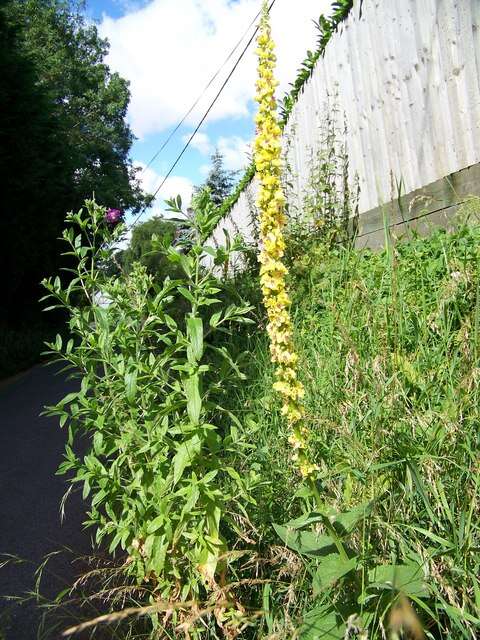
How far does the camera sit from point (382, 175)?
15.4ft

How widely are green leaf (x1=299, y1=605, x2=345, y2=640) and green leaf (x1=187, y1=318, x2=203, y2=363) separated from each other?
885 millimetres

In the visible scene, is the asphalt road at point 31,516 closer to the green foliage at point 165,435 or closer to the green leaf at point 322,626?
the green foliage at point 165,435

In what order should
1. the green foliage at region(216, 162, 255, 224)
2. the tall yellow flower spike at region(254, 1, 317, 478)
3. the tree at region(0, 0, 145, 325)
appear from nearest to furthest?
the tall yellow flower spike at region(254, 1, 317, 478), the green foliage at region(216, 162, 255, 224), the tree at region(0, 0, 145, 325)

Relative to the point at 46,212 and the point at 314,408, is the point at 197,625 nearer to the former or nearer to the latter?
the point at 314,408

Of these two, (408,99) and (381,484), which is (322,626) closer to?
(381,484)

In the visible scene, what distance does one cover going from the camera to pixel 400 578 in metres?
1.65

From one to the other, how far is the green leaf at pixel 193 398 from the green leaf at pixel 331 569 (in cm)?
63

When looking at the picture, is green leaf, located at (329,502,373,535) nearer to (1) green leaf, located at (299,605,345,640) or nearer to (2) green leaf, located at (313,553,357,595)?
(2) green leaf, located at (313,553,357,595)

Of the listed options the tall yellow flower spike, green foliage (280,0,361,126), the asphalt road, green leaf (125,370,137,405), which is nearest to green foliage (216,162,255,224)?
green foliage (280,0,361,126)

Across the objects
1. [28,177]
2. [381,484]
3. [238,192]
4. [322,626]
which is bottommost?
[322,626]

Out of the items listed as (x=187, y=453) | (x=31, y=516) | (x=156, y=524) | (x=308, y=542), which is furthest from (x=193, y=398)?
(x=31, y=516)

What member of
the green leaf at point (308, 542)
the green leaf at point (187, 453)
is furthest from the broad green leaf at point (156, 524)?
the green leaf at point (308, 542)

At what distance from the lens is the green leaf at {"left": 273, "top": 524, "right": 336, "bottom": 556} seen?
1.70 metres

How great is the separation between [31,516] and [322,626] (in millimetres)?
→ 2695
